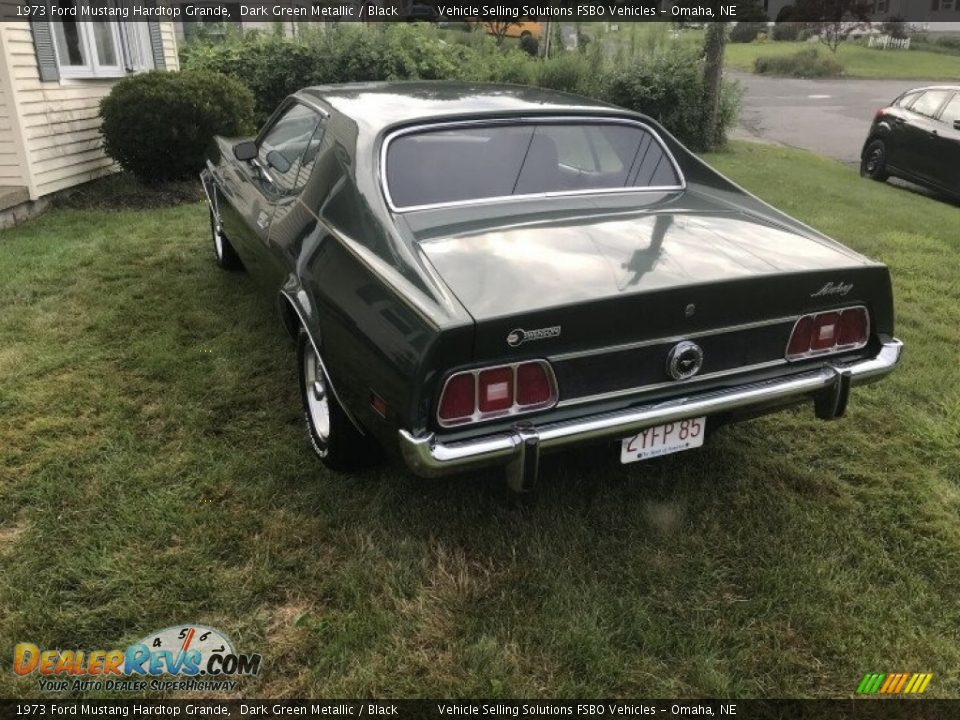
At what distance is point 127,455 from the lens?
326 centimetres

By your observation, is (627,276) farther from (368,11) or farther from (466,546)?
(368,11)

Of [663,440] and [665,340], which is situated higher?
[665,340]

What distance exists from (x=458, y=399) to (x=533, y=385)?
25 centimetres

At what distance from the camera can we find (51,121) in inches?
289

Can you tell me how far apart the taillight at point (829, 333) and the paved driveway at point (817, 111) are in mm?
11392

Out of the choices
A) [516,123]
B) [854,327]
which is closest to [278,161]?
[516,123]

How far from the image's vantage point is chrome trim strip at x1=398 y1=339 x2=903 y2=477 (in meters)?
2.29

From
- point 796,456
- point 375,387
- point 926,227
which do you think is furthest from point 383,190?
point 926,227

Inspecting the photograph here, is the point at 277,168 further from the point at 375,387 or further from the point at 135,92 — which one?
the point at 135,92

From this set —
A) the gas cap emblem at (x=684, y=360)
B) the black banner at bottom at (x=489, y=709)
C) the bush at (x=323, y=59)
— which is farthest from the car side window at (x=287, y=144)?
the bush at (x=323, y=59)

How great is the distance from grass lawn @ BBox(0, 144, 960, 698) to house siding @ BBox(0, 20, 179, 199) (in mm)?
3734

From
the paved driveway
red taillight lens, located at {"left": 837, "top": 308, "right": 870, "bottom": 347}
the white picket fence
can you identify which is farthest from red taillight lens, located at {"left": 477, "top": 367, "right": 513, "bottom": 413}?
the white picket fence

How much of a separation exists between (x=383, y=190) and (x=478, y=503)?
128 centimetres

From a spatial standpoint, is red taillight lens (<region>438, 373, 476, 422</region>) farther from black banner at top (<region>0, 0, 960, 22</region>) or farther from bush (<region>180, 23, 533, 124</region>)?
bush (<region>180, 23, 533, 124</region>)
